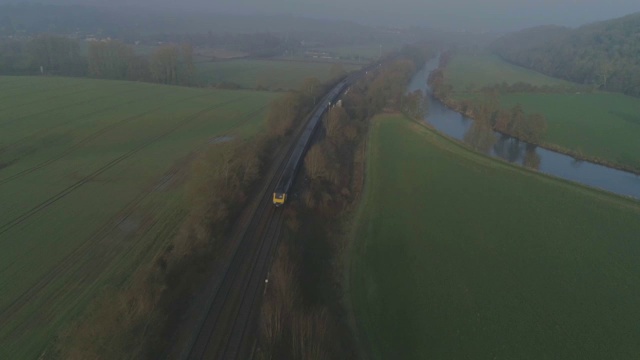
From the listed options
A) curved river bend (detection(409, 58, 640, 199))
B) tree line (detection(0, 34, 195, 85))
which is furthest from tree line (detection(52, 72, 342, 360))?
tree line (detection(0, 34, 195, 85))

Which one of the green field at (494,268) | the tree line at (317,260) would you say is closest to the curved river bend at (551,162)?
the green field at (494,268)

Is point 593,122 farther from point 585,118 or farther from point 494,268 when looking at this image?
point 494,268

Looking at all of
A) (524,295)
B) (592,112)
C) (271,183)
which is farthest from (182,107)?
(592,112)

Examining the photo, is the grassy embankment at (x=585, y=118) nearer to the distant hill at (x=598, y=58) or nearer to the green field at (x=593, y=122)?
the green field at (x=593, y=122)

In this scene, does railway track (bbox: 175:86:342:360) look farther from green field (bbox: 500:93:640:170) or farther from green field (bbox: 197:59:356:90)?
green field (bbox: 197:59:356:90)

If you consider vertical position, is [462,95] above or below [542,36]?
below

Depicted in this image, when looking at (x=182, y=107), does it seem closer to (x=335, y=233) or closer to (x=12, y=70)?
(x=335, y=233)

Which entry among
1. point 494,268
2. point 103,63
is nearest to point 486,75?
point 103,63
